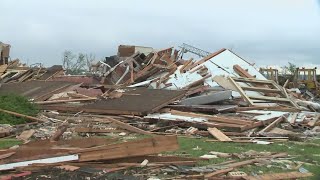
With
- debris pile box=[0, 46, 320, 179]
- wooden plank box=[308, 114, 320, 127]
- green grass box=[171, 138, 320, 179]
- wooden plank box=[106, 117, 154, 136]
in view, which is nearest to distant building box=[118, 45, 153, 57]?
debris pile box=[0, 46, 320, 179]

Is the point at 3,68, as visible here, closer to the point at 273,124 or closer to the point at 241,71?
the point at 241,71

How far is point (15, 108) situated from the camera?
12125mm

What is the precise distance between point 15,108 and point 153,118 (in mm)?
3835

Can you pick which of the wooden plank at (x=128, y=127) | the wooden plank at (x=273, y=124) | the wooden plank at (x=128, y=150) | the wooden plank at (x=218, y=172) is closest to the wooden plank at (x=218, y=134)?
the wooden plank at (x=273, y=124)

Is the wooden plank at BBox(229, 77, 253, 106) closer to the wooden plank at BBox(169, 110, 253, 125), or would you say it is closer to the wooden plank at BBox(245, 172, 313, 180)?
the wooden plank at BBox(169, 110, 253, 125)

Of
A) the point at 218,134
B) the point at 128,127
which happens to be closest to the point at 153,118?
the point at 128,127

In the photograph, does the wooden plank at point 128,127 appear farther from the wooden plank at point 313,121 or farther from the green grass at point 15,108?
the wooden plank at point 313,121

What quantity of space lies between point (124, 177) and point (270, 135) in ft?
18.4

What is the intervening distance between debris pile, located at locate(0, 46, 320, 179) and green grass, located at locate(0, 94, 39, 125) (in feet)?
0.62

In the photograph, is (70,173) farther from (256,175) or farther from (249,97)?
(249,97)

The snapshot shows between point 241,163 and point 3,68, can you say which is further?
point 3,68

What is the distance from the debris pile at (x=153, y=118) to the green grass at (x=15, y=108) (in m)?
0.19

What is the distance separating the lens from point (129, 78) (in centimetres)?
1919

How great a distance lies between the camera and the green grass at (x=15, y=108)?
458 inches
